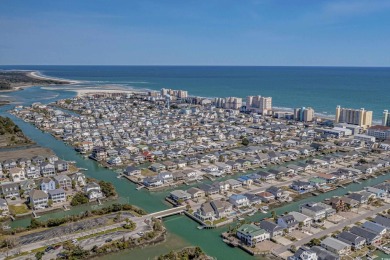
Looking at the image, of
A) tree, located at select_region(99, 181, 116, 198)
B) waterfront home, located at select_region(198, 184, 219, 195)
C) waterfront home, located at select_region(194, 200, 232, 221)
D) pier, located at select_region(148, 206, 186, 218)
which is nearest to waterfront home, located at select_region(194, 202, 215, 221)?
waterfront home, located at select_region(194, 200, 232, 221)

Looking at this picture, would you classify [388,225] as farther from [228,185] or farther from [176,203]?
[176,203]

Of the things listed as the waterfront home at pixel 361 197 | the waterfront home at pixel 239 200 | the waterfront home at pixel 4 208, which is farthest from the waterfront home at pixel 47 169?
the waterfront home at pixel 361 197

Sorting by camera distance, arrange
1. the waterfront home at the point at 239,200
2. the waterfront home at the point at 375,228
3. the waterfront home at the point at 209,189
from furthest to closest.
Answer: the waterfront home at the point at 209,189 < the waterfront home at the point at 239,200 < the waterfront home at the point at 375,228

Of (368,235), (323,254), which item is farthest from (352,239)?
(323,254)

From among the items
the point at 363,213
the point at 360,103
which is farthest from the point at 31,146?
the point at 360,103

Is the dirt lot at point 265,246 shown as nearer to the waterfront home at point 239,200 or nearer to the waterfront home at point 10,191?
the waterfront home at point 239,200

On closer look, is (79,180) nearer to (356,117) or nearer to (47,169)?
(47,169)
